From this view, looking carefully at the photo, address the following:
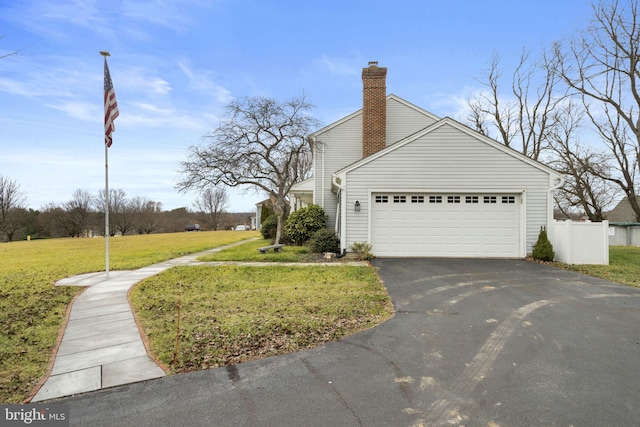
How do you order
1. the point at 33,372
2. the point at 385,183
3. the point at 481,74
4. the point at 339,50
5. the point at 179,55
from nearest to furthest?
the point at 33,372 < the point at 385,183 < the point at 179,55 < the point at 339,50 < the point at 481,74

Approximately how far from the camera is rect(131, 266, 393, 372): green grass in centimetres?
429

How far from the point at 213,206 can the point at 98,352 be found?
6754 centimetres

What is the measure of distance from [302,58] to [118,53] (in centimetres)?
956

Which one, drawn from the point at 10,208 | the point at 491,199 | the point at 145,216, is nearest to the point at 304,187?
the point at 491,199

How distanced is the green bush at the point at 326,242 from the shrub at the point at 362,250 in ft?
4.39

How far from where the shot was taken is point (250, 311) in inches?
233

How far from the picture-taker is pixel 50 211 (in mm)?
49156

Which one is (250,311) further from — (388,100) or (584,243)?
(388,100)

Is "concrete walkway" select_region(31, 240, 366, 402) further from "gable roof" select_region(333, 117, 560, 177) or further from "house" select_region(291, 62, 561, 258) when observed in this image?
"gable roof" select_region(333, 117, 560, 177)

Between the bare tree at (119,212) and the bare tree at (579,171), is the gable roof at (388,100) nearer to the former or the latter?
the bare tree at (579,171)

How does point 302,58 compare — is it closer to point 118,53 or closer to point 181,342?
point 118,53

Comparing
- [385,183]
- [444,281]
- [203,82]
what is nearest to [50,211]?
[203,82]

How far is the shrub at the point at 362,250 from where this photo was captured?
12.0 metres

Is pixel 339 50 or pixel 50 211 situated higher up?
pixel 339 50
